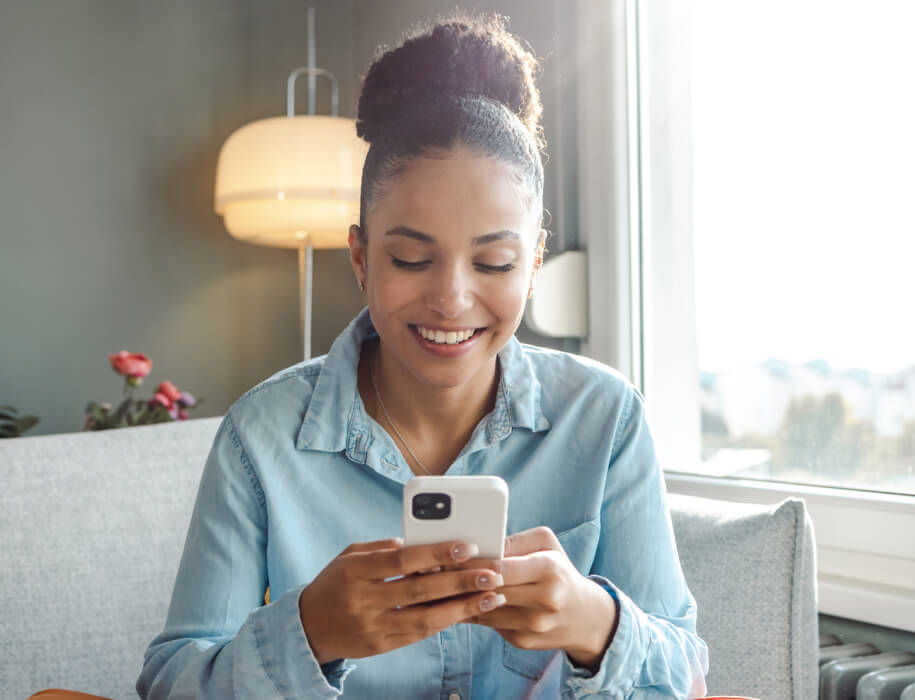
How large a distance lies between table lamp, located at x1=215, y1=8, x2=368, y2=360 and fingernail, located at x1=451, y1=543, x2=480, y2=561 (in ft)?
4.82

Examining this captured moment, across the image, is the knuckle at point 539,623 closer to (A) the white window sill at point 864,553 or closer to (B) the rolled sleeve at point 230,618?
(B) the rolled sleeve at point 230,618

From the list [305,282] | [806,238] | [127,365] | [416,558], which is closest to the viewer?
[416,558]

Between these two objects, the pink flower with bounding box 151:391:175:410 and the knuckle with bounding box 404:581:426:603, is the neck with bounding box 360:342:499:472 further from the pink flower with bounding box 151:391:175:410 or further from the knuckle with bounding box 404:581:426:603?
A: the pink flower with bounding box 151:391:175:410

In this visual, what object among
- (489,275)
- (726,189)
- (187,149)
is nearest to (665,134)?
(726,189)

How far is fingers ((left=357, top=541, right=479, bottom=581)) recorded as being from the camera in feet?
2.27

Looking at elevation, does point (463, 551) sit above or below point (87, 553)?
above

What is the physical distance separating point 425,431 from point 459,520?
387 millimetres

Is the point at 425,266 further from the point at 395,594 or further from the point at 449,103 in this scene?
the point at 395,594

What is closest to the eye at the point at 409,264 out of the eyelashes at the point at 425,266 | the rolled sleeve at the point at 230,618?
the eyelashes at the point at 425,266

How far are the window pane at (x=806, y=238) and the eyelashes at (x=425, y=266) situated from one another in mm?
715

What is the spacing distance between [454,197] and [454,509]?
0.36 metres

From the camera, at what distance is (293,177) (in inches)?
81.7

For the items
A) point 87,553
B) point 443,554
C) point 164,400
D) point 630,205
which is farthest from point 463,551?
point 164,400

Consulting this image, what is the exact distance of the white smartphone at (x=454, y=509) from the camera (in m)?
0.69
